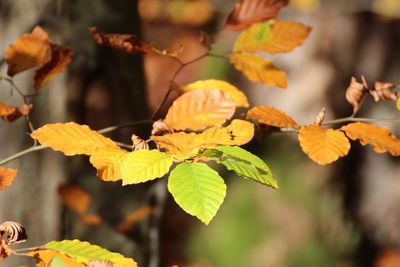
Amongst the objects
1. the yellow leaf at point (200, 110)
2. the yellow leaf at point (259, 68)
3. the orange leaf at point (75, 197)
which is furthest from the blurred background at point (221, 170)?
the yellow leaf at point (200, 110)

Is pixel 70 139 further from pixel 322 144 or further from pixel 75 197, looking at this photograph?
pixel 75 197

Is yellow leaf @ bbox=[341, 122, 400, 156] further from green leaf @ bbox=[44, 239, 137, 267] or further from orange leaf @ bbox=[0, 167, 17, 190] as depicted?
orange leaf @ bbox=[0, 167, 17, 190]

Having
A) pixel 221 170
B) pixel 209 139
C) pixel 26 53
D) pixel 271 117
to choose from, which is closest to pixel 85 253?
pixel 209 139

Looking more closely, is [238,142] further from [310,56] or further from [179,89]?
[310,56]

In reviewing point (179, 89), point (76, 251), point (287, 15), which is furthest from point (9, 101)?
point (287, 15)

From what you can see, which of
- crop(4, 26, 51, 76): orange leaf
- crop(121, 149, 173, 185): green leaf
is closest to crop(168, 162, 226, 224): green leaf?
crop(121, 149, 173, 185): green leaf
